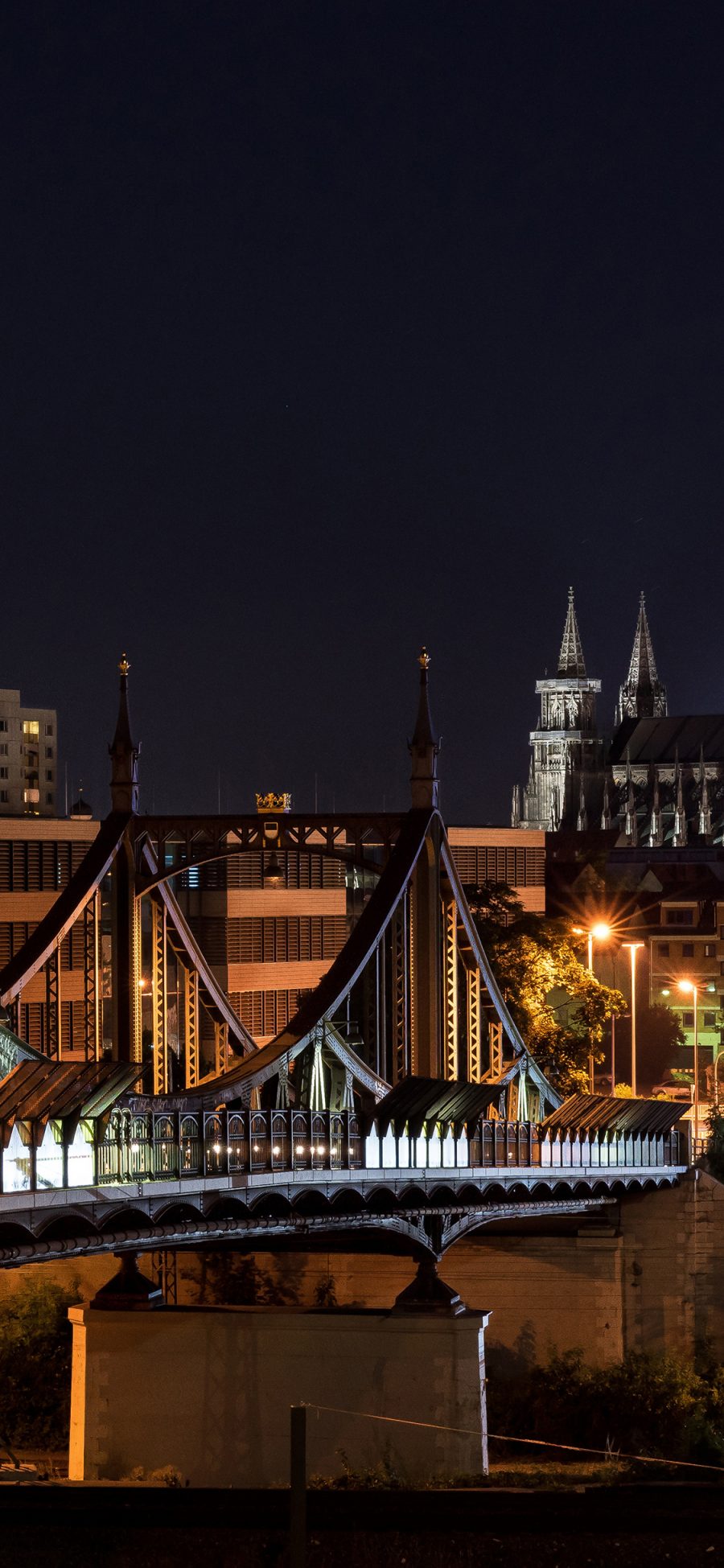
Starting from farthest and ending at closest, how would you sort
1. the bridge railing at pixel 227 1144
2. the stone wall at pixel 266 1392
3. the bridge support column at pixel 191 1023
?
the bridge support column at pixel 191 1023 → the stone wall at pixel 266 1392 → the bridge railing at pixel 227 1144

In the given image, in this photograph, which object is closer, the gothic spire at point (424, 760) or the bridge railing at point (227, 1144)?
the bridge railing at point (227, 1144)

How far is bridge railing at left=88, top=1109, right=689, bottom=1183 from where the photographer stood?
118ft

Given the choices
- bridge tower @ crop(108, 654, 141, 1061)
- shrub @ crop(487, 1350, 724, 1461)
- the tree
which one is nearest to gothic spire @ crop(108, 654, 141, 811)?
bridge tower @ crop(108, 654, 141, 1061)

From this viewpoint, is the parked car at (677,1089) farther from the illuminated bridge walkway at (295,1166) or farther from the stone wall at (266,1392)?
the stone wall at (266,1392)

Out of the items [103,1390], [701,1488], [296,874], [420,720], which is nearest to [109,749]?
[420,720]

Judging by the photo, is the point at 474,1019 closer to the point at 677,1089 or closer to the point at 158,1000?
the point at 158,1000

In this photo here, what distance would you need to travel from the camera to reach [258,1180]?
39.0m

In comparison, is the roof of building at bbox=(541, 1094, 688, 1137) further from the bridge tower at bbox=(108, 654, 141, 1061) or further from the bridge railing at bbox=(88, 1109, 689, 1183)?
the bridge tower at bbox=(108, 654, 141, 1061)

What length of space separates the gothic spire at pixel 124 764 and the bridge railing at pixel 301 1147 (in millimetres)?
10678

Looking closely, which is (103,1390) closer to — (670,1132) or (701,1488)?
(701,1488)

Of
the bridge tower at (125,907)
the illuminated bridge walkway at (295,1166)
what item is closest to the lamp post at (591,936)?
the illuminated bridge walkway at (295,1166)

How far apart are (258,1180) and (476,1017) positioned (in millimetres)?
16909

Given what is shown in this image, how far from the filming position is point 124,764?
5347 centimetres

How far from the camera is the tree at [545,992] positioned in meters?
71.1
